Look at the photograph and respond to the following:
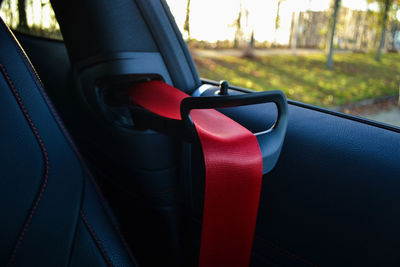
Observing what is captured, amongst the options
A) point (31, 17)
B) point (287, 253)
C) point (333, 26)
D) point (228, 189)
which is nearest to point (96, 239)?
point (228, 189)

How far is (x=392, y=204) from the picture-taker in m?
0.70

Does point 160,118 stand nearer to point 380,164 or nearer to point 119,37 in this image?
point 119,37

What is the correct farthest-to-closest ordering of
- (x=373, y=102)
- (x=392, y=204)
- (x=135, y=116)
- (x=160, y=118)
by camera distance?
(x=373, y=102), (x=135, y=116), (x=160, y=118), (x=392, y=204)

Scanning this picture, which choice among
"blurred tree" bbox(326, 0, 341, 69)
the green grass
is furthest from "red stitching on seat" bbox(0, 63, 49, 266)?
"blurred tree" bbox(326, 0, 341, 69)

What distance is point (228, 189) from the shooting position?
2.35ft

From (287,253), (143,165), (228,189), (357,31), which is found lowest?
(287,253)

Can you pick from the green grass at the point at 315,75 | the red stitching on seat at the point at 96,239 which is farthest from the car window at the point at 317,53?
the red stitching on seat at the point at 96,239

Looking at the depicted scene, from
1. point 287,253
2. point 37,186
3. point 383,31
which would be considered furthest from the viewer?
point 383,31

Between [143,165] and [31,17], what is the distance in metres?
0.76

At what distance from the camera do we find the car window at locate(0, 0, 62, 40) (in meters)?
1.18

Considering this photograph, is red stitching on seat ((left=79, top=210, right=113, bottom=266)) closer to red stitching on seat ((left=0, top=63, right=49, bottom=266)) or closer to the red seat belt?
red stitching on seat ((left=0, top=63, right=49, bottom=266))

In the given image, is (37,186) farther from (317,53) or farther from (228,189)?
(317,53)

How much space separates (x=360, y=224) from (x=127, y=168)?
73 centimetres

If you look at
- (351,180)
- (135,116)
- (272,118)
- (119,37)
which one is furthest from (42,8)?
(351,180)
